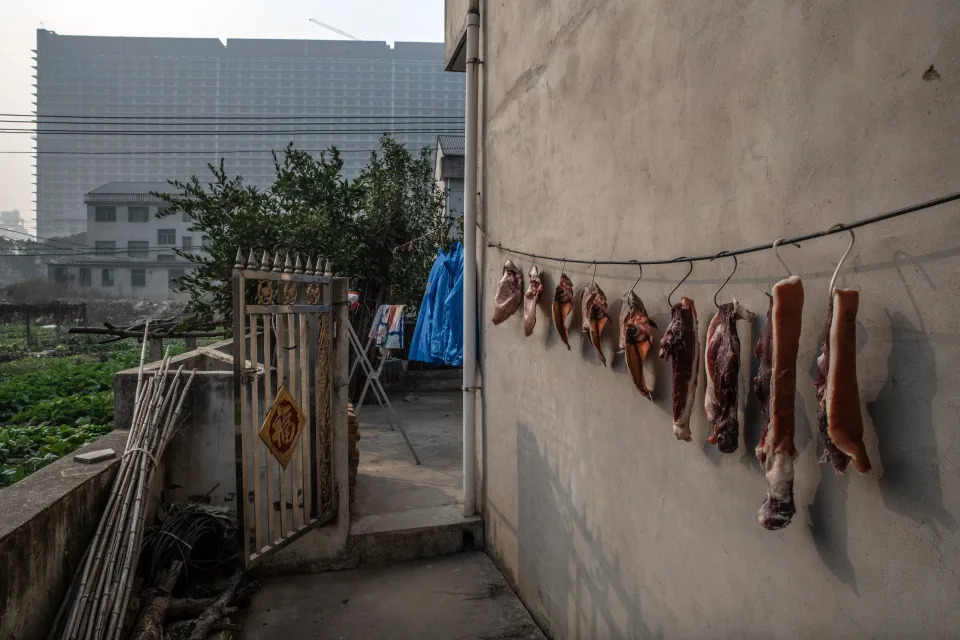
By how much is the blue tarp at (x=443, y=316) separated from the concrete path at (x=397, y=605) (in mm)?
1844

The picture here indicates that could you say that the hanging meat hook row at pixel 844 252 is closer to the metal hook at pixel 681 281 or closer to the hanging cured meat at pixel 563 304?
the metal hook at pixel 681 281

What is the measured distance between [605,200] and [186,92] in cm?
12782

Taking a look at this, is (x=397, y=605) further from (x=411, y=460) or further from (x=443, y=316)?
(x=411, y=460)

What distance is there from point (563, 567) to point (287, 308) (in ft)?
8.16

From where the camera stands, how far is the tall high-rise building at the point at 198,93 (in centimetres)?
10712

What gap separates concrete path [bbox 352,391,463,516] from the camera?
18.9 feet

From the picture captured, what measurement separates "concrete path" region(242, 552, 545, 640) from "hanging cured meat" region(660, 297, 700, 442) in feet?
8.13

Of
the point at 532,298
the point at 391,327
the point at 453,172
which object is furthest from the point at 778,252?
the point at 453,172

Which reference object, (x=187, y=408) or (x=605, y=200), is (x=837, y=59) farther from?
(x=187, y=408)

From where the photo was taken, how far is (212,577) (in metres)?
4.74

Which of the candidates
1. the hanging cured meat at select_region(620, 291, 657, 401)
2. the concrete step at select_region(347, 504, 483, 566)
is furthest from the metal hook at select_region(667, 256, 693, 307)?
the concrete step at select_region(347, 504, 483, 566)

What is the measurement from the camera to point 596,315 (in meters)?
2.93

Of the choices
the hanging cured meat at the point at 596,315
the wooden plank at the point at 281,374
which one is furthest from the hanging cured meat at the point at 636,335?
the wooden plank at the point at 281,374

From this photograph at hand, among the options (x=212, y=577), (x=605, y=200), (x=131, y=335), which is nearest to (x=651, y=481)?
(x=605, y=200)
